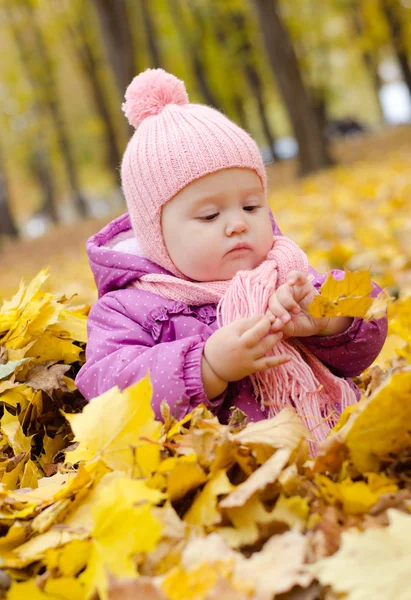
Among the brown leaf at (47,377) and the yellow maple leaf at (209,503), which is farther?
the brown leaf at (47,377)

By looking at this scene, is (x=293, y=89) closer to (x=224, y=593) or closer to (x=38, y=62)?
(x=224, y=593)

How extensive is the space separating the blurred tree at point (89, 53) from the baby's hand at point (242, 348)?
18.7 meters

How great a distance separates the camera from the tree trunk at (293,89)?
1073 cm

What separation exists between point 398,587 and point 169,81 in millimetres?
1543

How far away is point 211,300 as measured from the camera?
1.73 metres

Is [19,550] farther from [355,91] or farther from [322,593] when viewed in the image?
[355,91]

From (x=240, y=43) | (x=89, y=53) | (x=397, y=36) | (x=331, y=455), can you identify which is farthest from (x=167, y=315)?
(x=89, y=53)

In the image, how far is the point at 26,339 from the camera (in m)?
1.96

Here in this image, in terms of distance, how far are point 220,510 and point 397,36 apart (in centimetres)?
2104

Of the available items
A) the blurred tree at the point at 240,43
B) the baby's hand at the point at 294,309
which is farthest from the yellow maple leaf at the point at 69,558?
the blurred tree at the point at 240,43

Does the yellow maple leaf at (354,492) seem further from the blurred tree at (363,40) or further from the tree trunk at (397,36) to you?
the blurred tree at (363,40)

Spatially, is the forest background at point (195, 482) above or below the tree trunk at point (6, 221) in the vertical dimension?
above

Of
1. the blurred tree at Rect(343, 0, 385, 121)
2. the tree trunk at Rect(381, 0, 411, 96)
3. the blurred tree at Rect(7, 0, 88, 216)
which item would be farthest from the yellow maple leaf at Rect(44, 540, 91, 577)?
the blurred tree at Rect(343, 0, 385, 121)

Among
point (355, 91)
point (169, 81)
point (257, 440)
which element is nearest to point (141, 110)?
point (169, 81)
